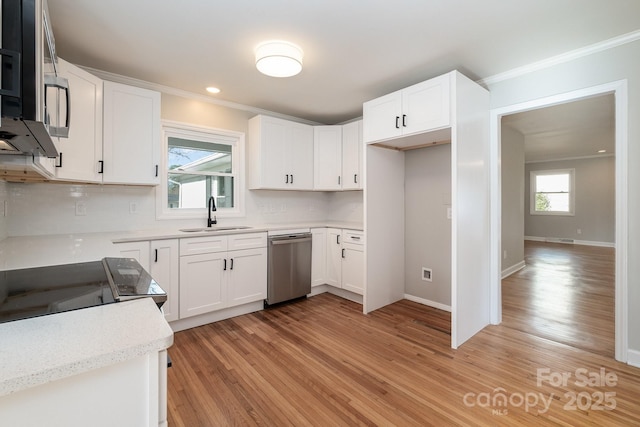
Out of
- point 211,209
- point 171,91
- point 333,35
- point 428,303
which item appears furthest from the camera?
point 428,303

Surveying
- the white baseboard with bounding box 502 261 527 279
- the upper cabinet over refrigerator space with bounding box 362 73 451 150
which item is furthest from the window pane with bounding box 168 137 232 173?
the white baseboard with bounding box 502 261 527 279

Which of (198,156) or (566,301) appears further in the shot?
(566,301)

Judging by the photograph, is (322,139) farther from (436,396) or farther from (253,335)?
(436,396)

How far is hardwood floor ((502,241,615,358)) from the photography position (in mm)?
2762

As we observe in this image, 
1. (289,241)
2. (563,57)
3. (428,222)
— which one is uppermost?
(563,57)

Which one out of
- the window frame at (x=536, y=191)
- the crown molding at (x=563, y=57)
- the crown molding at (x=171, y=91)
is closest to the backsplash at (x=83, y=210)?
the crown molding at (x=171, y=91)

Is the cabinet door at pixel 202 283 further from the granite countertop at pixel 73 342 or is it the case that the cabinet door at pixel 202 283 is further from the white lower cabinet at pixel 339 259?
the granite countertop at pixel 73 342

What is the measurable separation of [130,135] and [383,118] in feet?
7.93

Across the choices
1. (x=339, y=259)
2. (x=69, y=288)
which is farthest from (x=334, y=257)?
(x=69, y=288)

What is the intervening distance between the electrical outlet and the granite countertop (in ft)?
7.60

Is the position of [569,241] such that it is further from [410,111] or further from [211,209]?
[211,209]

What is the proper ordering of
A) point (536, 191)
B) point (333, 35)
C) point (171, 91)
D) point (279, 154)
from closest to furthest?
point (333, 35) < point (171, 91) < point (279, 154) < point (536, 191)

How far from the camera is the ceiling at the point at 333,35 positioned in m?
1.91

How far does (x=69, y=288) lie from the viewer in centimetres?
111
